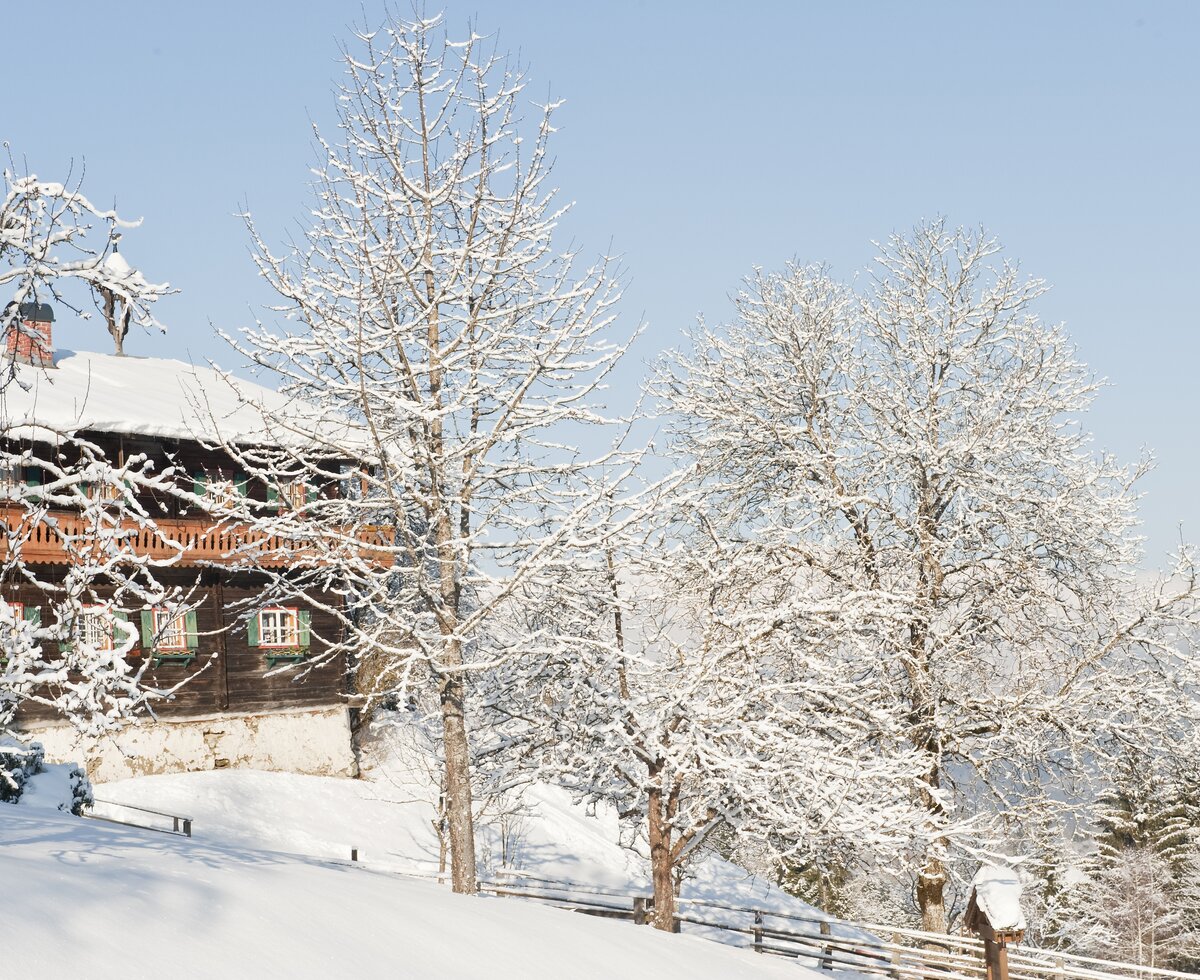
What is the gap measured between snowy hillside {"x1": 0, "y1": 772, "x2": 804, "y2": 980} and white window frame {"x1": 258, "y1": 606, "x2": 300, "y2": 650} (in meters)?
16.4

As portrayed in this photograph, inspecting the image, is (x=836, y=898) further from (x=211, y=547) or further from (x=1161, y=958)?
(x=211, y=547)

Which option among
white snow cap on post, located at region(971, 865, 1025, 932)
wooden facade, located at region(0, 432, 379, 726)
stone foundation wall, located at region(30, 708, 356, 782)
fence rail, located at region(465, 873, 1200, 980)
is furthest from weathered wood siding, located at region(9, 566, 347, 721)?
white snow cap on post, located at region(971, 865, 1025, 932)

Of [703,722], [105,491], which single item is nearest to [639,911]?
[703,722]

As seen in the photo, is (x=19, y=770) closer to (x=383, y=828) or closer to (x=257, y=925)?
(x=383, y=828)

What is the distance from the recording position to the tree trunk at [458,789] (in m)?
10.6

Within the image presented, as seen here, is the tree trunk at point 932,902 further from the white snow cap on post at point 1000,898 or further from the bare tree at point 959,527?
the white snow cap on post at point 1000,898

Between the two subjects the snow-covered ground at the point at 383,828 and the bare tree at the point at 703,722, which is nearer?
the bare tree at the point at 703,722

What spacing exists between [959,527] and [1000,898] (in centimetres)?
560

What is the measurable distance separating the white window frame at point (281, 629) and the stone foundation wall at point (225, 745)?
5.05 feet

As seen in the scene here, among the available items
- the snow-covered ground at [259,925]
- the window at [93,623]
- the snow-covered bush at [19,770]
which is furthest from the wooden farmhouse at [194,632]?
the window at [93,623]

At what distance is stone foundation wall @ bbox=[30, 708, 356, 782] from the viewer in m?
23.7

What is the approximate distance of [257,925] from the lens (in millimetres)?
6750

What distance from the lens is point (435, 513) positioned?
1078cm

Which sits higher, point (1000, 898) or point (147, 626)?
point (147, 626)
